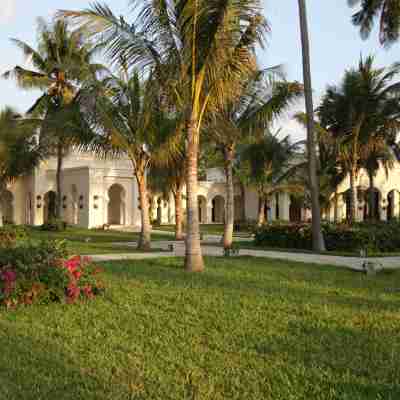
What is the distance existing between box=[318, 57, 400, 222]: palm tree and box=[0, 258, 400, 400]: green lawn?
12.6 meters

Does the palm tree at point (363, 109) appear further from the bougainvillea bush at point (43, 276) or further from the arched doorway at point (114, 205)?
the arched doorway at point (114, 205)

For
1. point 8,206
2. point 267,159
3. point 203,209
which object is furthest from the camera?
point 203,209

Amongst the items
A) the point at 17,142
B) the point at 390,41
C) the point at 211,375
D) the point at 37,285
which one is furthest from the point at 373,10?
the point at 211,375

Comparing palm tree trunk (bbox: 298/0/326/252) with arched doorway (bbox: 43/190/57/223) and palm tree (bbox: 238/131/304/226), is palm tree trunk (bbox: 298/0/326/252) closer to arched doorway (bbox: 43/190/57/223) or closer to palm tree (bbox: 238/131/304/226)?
palm tree (bbox: 238/131/304/226)

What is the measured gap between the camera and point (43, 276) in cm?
763

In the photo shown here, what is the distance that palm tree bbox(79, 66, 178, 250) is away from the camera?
15.5 meters

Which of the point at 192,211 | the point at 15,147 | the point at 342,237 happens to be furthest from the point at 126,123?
the point at 15,147

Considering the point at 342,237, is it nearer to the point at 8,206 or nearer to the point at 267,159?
the point at 267,159

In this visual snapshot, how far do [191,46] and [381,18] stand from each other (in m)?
12.8

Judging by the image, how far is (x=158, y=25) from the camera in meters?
11.1

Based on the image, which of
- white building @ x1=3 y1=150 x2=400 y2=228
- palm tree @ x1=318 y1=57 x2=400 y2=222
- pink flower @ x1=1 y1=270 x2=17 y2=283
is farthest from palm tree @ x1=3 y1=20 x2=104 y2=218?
pink flower @ x1=1 y1=270 x2=17 y2=283

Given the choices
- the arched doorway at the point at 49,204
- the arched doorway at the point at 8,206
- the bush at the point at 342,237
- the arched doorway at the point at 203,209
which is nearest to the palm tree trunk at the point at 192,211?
the bush at the point at 342,237

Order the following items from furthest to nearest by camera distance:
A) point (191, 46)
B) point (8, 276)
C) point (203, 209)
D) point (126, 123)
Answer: point (203, 209) < point (126, 123) < point (191, 46) < point (8, 276)

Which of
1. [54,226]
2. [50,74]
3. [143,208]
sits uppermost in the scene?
[50,74]
